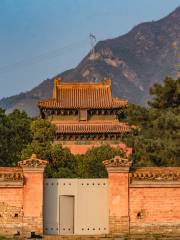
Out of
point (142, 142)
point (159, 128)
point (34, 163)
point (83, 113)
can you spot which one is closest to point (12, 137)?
point (83, 113)

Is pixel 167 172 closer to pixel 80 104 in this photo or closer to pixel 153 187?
pixel 153 187

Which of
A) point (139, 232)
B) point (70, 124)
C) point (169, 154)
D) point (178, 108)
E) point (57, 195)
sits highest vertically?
point (70, 124)

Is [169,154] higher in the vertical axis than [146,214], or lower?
higher

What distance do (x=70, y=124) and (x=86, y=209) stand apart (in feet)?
76.8

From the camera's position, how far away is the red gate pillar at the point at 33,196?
17547mm

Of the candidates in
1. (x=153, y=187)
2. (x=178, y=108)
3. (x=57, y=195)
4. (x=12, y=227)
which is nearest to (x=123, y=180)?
(x=153, y=187)

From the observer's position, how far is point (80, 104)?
4325 cm

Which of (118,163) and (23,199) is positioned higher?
(118,163)

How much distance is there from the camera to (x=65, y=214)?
716 inches

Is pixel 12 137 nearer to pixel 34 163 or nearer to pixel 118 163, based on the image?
pixel 34 163

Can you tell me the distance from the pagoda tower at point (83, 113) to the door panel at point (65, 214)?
21.8 m

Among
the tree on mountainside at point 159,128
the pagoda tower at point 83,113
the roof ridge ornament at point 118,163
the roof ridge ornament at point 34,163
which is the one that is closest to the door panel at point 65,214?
the roof ridge ornament at point 34,163

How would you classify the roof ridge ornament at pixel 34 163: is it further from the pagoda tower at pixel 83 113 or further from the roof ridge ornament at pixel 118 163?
the pagoda tower at pixel 83 113

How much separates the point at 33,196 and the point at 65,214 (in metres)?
1.26
